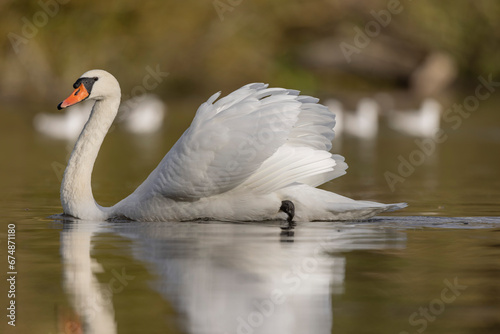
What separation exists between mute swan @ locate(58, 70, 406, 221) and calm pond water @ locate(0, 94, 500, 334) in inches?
6.4

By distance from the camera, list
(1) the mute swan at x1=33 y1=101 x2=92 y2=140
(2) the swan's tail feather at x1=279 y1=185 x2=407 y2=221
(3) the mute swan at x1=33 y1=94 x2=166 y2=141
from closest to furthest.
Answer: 1. (2) the swan's tail feather at x1=279 y1=185 x2=407 y2=221
2. (1) the mute swan at x1=33 y1=101 x2=92 y2=140
3. (3) the mute swan at x1=33 y1=94 x2=166 y2=141

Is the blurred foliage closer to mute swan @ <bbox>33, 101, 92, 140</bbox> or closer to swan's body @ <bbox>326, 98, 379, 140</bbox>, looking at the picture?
mute swan @ <bbox>33, 101, 92, 140</bbox>

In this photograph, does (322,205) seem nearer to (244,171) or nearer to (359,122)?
(244,171)

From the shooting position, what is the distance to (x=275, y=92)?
996 cm

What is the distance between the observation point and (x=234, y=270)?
727 centimetres

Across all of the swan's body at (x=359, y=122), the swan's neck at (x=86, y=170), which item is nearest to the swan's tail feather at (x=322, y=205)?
the swan's neck at (x=86, y=170)

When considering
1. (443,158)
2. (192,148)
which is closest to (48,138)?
(443,158)

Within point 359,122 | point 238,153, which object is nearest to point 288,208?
point 238,153

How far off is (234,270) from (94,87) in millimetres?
3738

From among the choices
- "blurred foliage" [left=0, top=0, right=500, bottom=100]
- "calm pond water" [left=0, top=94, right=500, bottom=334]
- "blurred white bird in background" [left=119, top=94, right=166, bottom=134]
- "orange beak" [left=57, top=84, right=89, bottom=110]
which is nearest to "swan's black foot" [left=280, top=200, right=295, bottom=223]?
→ "calm pond water" [left=0, top=94, right=500, bottom=334]

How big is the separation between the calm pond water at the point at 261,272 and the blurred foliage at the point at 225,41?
66.6 feet

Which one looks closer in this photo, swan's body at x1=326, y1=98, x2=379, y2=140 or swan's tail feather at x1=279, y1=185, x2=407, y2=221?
swan's tail feather at x1=279, y1=185, x2=407, y2=221

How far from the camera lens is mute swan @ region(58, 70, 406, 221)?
30.7 ft

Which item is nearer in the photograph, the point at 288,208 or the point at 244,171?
the point at 244,171
